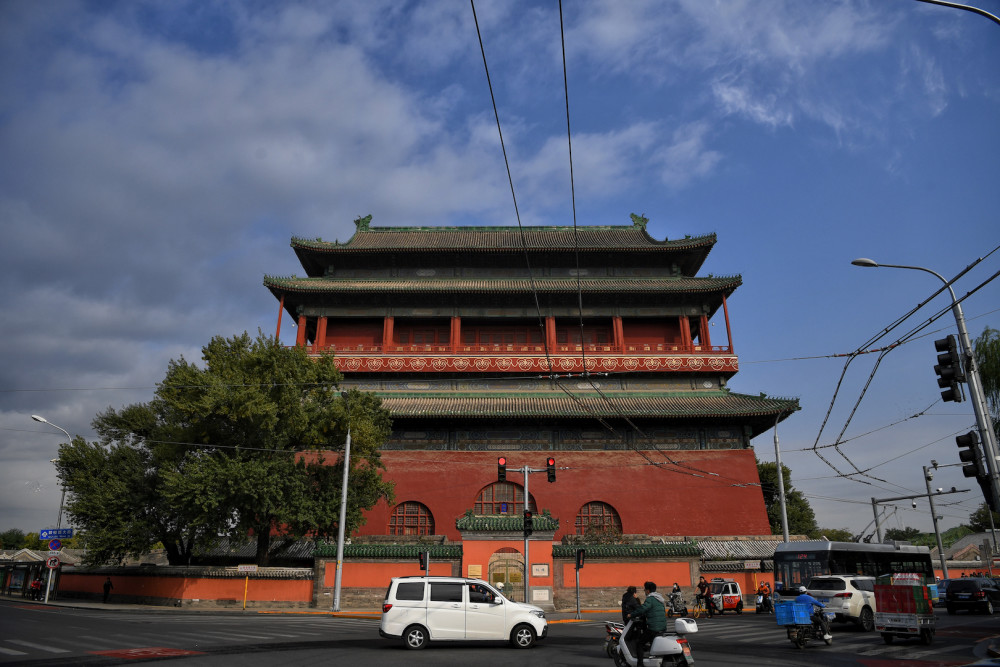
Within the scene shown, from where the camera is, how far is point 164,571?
24.3 meters

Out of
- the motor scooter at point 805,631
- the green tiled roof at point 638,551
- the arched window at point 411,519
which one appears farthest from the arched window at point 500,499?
the motor scooter at point 805,631

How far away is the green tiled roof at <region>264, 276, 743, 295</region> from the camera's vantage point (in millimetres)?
33594

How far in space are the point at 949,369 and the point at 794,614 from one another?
5.76 metres

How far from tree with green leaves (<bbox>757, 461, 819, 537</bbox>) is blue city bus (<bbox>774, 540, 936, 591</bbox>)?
708 inches

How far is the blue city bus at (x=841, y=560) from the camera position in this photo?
2098 centimetres

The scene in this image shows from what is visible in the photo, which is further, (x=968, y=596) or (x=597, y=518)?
(x=597, y=518)

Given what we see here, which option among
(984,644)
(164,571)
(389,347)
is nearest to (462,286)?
(389,347)

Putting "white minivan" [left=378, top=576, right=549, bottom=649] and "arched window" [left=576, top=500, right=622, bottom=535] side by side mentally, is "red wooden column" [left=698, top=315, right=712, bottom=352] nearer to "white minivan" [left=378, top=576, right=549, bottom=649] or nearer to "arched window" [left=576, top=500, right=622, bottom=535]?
"arched window" [left=576, top=500, right=622, bottom=535]

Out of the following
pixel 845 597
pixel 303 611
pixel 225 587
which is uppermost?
pixel 845 597

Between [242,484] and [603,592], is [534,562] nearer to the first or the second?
[603,592]

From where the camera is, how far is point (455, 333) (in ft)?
111

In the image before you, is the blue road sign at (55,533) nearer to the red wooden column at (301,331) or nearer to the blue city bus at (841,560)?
the red wooden column at (301,331)

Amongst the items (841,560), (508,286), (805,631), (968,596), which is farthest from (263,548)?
(968,596)

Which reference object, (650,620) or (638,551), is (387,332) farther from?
(650,620)
